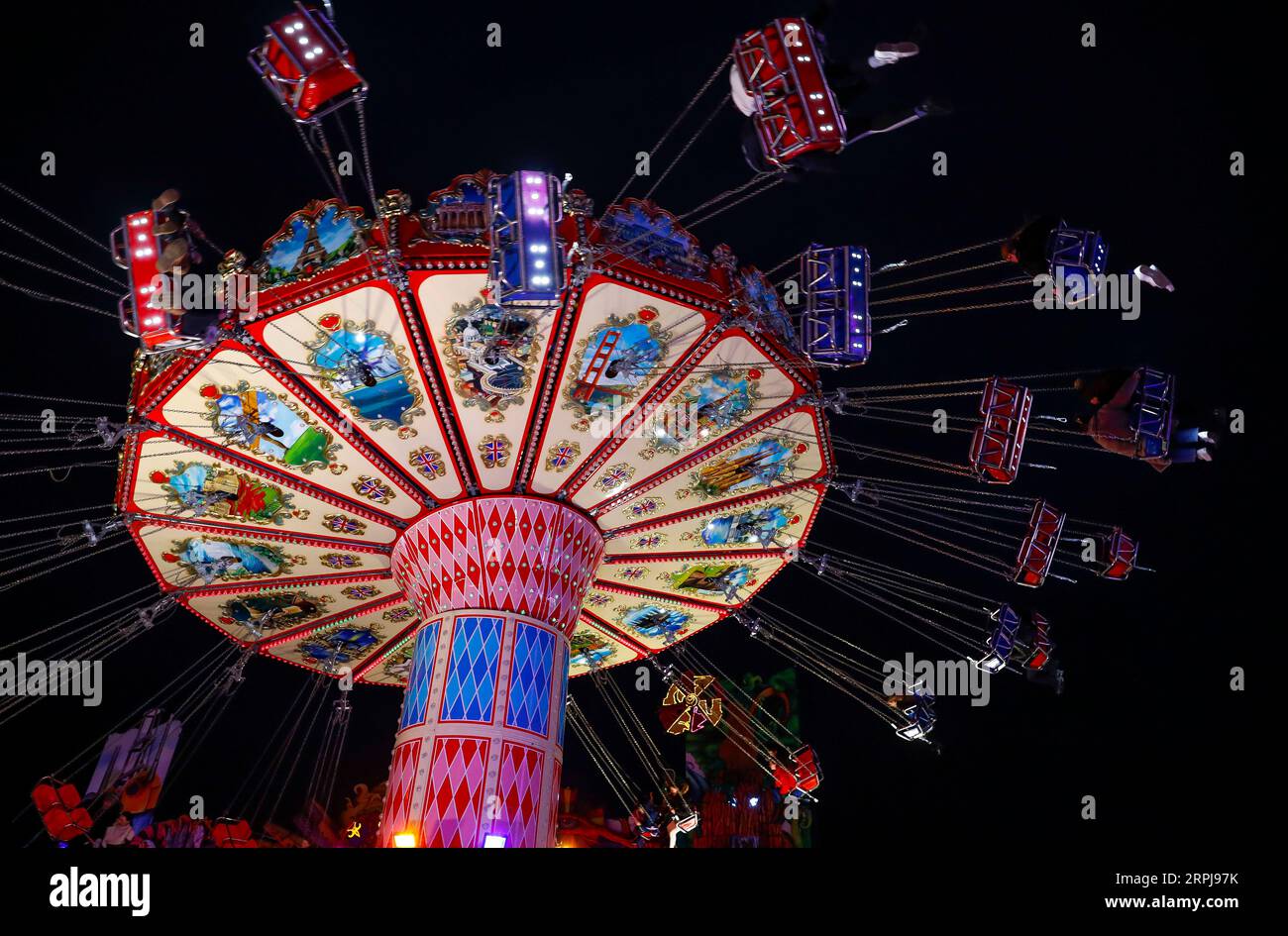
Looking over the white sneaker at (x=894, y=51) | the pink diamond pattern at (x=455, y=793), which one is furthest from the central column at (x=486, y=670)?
the white sneaker at (x=894, y=51)

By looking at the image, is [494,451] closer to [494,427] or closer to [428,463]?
[494,427]

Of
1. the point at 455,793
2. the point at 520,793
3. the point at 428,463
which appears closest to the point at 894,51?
the point at 428,463

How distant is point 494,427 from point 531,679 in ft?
9.39

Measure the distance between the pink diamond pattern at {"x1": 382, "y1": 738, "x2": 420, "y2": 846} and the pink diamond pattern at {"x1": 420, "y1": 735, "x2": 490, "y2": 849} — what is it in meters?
0.23

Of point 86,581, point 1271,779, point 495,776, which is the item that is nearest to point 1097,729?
point 1271,779

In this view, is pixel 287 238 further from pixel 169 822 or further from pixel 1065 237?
pixel 169 822

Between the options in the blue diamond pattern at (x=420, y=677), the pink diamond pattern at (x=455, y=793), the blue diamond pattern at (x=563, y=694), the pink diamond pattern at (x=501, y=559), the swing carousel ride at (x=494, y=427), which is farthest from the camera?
the pink diamond pattern at (x=501, y=559)

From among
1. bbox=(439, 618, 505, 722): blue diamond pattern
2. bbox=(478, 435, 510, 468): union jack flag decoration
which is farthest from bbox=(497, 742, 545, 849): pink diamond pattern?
bbox=(478, 435, 510, 468): union jack flag decoration

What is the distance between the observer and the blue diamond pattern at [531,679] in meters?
12.1

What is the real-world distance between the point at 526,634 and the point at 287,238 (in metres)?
5.04

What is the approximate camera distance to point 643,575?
50.4 feet

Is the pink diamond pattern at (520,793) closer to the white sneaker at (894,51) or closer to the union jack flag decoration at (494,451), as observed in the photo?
the union jack flag decoration at (494,451)

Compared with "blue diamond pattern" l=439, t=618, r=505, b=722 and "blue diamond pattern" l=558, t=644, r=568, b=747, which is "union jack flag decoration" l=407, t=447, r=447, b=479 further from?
"blue diamond pattern" l=558, t=644, r=568, b=747

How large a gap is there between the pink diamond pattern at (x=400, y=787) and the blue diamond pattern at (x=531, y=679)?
3.51 feet
